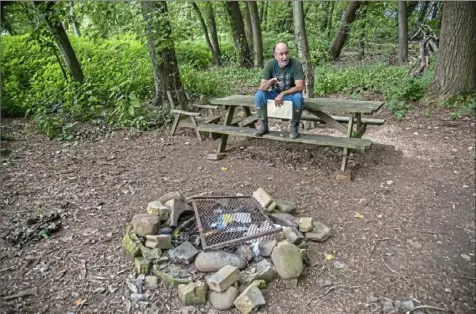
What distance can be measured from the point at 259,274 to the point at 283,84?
2.25m

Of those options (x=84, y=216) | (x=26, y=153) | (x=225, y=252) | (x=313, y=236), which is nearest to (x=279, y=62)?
(x=313, y=236)

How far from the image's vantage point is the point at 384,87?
6230 millimetres

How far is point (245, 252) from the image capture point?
2.83 metres

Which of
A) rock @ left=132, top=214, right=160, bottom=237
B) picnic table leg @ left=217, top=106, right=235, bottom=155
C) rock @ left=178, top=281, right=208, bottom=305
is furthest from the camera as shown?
picnic table leg @ left=217, top=106, right=235, bottom=155

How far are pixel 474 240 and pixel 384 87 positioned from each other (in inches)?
202

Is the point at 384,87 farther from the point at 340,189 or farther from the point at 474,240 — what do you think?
the point at 474,240

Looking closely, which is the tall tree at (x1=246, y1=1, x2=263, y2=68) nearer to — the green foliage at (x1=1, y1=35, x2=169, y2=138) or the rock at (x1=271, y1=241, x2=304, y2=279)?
the green foliage at (x1=1, y1=35, x2=169, y2=138)

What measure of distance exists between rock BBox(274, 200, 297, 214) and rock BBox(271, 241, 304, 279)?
64cm

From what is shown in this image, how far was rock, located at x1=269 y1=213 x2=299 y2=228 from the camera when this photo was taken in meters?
3.14

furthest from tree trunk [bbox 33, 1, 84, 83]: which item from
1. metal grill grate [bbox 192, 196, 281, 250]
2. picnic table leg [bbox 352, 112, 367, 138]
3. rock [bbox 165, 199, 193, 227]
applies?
picnic table leg [bbox 352, 112, 367, 138]

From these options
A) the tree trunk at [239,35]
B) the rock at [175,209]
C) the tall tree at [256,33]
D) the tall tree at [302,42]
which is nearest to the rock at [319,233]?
the rock at [175,209]

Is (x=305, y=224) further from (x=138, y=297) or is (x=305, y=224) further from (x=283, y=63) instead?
(x=283, y=63)

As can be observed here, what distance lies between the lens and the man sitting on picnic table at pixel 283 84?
393 centimetres

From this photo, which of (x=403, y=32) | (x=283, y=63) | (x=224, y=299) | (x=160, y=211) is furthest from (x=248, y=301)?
(x=403, y=32)
